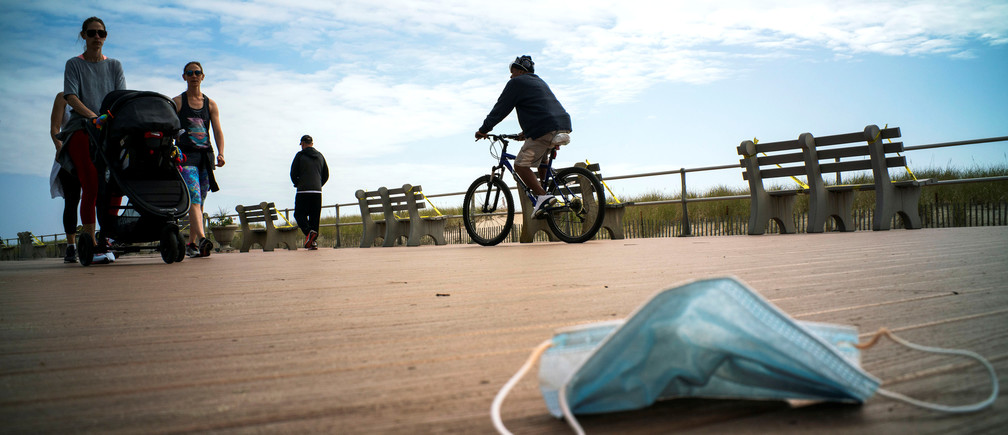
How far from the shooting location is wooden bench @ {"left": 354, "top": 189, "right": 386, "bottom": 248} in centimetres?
1434

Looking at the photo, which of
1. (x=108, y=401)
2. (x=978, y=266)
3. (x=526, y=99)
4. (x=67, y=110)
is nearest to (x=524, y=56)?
(x=526, y=99)

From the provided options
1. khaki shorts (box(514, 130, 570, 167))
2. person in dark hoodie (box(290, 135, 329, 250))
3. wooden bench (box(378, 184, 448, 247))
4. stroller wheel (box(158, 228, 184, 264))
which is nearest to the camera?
stroller wheel (box(158, 228, 184, 264))

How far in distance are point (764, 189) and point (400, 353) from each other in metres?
8.75

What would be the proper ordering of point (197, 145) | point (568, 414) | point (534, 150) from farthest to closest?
point (534, 150)
point (197, 145)
point (568, 414)

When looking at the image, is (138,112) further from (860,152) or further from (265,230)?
(265,230)

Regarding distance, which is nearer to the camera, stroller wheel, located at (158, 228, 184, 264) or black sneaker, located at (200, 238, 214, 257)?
stroller wheel, located at (158, 228, 184, 264)

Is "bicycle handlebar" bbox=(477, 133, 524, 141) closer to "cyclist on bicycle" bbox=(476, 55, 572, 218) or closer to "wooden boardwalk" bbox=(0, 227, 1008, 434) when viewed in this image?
"cyclist on bicycle" bbox=(476, 55, 572, 218)

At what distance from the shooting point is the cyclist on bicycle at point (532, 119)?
7.09m

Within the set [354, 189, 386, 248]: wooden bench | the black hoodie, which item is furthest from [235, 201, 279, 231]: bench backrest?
the black hoodie

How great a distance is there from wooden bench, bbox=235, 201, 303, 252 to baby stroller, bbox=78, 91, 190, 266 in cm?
933

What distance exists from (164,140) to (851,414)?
5693mm

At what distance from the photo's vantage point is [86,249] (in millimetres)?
5922

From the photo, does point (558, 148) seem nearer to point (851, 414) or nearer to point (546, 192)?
point (546, 192)

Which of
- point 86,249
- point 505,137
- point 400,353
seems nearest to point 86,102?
point 86,249
